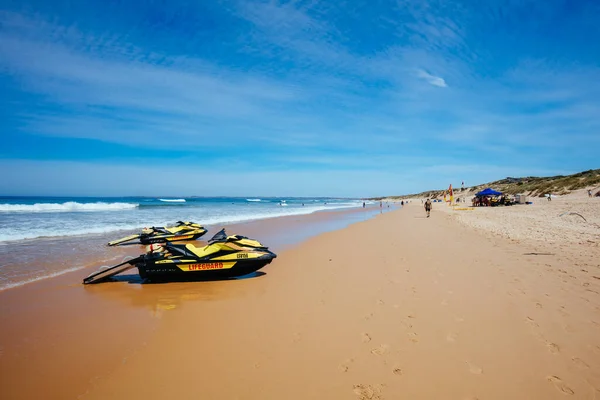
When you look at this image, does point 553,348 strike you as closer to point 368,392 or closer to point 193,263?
point 368,392

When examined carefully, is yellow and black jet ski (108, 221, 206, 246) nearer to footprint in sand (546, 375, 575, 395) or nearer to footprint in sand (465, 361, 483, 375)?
footprint in sand (465, 361, 483, 375)

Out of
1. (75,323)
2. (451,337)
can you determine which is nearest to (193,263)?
(75,323)

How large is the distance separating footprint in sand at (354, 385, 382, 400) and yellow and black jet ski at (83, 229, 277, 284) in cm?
487

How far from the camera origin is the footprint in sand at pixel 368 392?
10.6 ft

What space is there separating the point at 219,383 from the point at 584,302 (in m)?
6.94

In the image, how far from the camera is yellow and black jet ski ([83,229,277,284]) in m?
7.69

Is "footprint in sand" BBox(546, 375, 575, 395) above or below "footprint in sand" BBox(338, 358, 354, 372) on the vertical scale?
above

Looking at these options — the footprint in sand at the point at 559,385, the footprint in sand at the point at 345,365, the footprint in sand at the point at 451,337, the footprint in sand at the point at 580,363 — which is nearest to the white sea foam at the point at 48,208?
the footprint in sand at the point at 345,365

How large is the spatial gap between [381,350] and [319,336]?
98 centimetres

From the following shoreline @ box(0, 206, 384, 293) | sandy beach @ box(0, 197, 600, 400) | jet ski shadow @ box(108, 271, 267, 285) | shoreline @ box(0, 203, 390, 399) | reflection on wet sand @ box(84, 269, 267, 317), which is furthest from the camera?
shoreline @ box(0, 206, 384, 293)

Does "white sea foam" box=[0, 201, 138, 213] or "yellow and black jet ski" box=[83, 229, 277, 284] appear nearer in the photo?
"yellow and black jet ski" box=[83, 229, 277, 284]

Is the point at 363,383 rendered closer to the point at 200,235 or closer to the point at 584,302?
the point at 584,302

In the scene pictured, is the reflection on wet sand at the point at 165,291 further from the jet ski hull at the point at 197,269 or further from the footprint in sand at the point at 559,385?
the footprint in sand at the point at 559,385

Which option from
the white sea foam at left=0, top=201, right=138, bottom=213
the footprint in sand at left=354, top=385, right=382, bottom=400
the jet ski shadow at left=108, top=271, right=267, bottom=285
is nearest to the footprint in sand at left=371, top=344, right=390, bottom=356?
the footprint in sand at left=354, top=385, right=382, bottom=400
